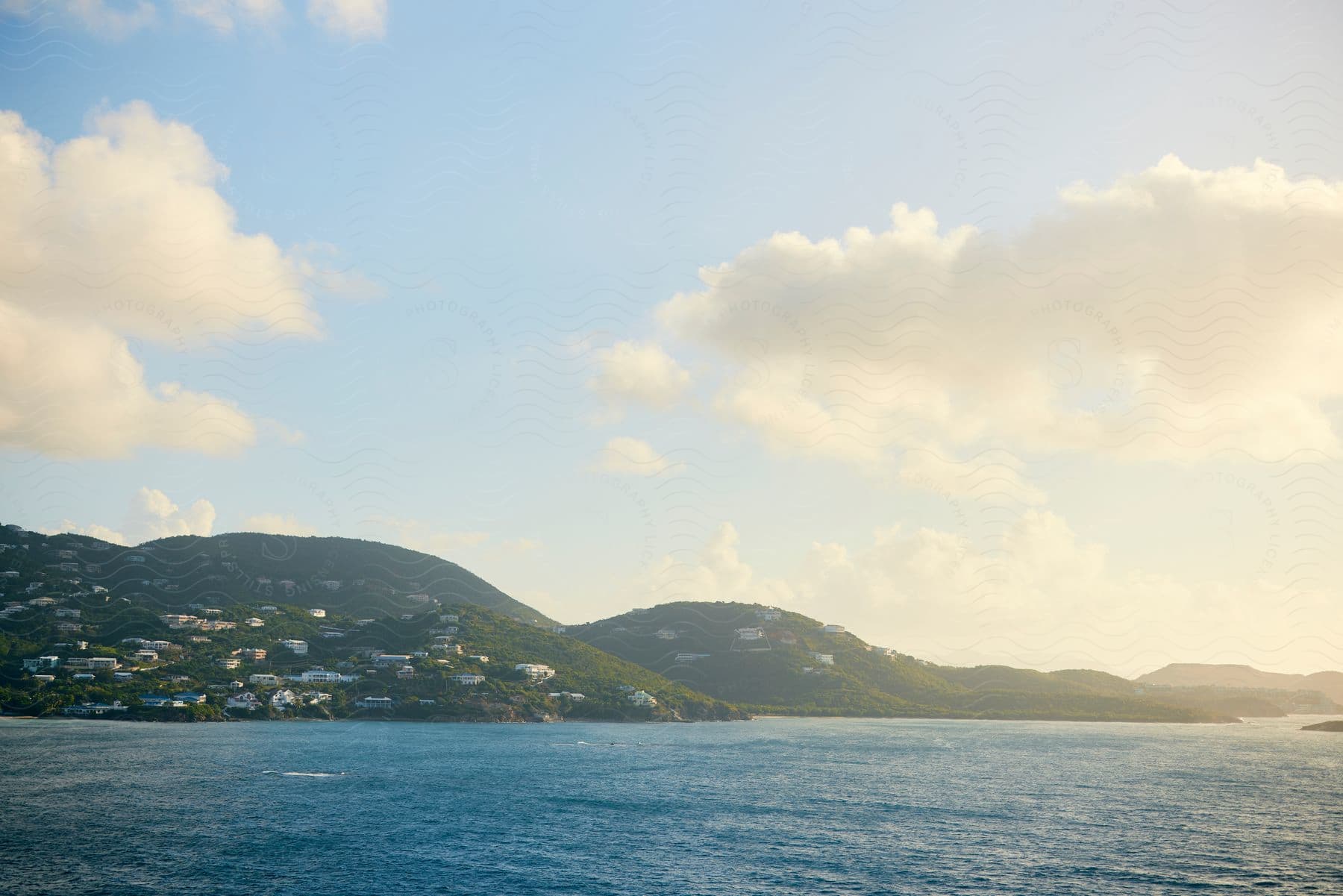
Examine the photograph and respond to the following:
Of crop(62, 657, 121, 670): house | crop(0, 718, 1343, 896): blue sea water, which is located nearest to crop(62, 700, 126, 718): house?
crop(62, 657, 121, 670): house

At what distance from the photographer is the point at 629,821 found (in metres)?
85.6

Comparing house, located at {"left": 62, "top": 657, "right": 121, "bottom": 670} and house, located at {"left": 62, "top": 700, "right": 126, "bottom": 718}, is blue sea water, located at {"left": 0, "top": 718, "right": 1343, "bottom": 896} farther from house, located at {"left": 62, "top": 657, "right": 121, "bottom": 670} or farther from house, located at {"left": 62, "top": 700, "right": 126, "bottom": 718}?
house, located at {"left": 62, "top": 657, "right": 121, "bottom": 670}

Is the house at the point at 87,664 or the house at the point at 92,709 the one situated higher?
the house at the point at 87,664

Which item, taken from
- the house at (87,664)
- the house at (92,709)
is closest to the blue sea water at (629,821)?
the house at (92,709)

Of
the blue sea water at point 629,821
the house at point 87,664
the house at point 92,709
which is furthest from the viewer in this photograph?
the house at point 87,664

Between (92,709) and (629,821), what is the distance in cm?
15442

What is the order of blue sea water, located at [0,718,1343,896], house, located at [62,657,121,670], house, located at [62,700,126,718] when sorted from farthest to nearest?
house, located at [62,657,121,670], house, located at [62,700,126,718], blue sea water, located at [0,718,1343,896]

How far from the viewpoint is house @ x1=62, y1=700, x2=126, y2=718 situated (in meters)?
178

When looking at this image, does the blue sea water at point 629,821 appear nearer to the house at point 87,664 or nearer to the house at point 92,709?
the house at point 92,709

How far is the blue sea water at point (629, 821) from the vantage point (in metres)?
63.4

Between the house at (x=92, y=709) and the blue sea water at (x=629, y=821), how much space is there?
3119 cm

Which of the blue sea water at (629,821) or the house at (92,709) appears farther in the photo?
the house at (92,709)

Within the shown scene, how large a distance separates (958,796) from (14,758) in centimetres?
12454

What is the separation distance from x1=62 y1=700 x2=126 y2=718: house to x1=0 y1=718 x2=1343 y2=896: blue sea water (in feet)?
102
